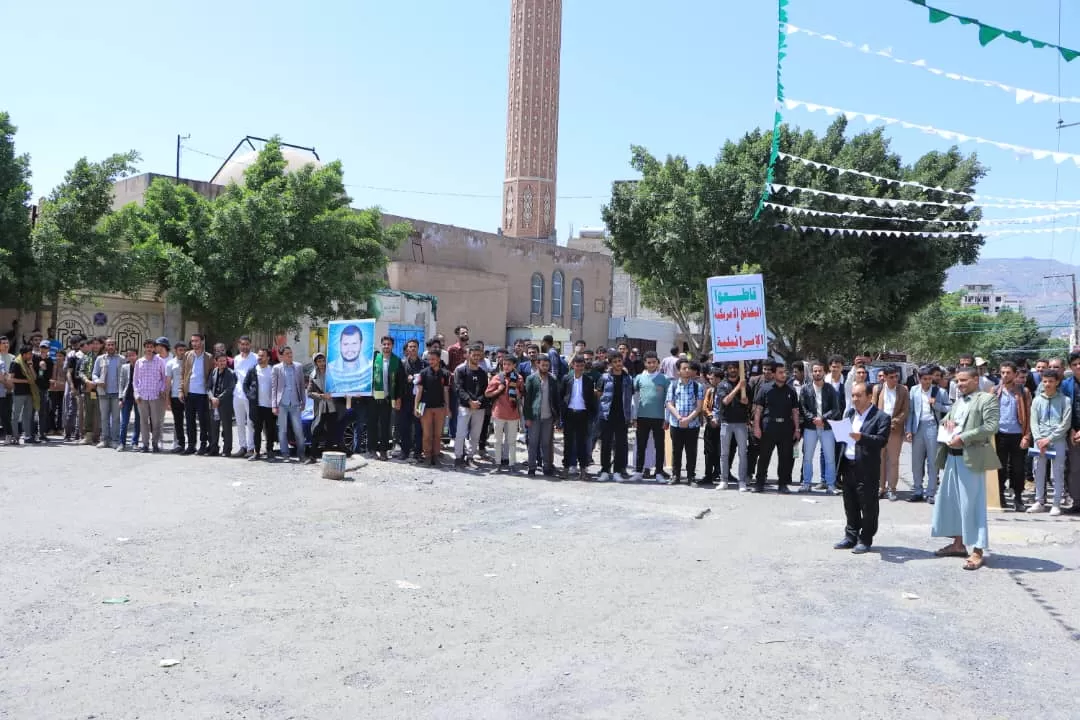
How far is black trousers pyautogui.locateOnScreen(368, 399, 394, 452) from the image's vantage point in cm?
1395

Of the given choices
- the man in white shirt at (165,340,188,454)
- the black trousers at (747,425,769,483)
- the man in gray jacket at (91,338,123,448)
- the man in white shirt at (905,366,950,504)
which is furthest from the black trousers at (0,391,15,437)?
the man in white shirt at (905,366,950,504)

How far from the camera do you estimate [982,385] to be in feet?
42.0

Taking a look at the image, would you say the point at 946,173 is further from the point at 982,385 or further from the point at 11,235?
the point at 11,235

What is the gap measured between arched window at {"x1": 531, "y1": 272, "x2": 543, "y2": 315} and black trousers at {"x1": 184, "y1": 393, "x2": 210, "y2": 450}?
32.6 metres

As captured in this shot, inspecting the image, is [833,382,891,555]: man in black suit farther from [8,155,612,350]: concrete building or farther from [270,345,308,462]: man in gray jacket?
[8,155,612,350]: concrete building

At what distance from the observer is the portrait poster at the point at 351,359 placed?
13.7m

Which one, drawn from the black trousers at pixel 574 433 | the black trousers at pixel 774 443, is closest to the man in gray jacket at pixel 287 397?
the black trousers at pixel 574 433

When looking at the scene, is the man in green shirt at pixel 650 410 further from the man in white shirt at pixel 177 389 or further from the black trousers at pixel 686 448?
the man in white shirt at pixel 177 389

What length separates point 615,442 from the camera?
13039 millimetres

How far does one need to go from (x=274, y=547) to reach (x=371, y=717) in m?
3.92

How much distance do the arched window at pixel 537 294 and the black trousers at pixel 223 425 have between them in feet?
107

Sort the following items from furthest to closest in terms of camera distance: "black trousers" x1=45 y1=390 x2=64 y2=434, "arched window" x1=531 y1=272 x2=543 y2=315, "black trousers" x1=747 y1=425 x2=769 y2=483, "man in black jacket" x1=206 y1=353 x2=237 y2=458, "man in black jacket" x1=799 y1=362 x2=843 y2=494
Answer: "arched window" x1=531 y1=272 x2=543 y2=315
"black trousers" x1=45 y1=390 x2=64 y2=434
"man in black jacket" x1=206 y1=353 x2=237 y2=458
"black trousers" x1=747 y1=425 x2=769 y2=483
"man in black jacket" x1=799 y1=362 x2=843 y2=494

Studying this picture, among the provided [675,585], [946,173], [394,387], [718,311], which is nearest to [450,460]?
[394,387]

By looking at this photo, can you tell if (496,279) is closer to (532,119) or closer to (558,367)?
(558,367)
